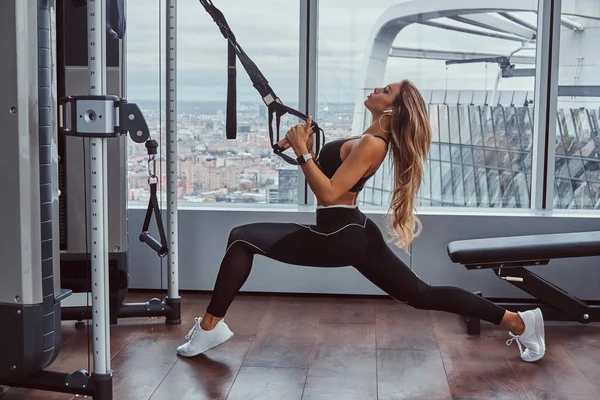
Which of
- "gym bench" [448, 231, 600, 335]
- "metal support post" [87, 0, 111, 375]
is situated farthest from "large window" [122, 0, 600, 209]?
"metal support post" [87, 0, 111, 375]

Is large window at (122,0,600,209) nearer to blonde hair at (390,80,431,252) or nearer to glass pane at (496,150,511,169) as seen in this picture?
glass pane at (496,150,511,169)

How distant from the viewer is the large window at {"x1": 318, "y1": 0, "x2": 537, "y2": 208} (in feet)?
14.1

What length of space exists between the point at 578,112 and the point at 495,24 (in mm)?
627

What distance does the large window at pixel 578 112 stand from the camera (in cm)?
424

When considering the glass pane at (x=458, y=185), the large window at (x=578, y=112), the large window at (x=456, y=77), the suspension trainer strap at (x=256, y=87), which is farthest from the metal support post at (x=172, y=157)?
the large window at (x=578, y=112)

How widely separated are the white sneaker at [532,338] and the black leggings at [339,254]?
22cm

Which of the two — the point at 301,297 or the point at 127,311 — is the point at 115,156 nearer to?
the point at 127,311

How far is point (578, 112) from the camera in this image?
4285 millimetres

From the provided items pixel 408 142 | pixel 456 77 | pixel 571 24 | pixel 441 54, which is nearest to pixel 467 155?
pixel 456 77

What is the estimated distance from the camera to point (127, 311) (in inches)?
142

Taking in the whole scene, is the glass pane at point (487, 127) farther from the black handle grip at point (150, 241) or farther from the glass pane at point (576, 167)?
the black handle grip at point (150, 241)

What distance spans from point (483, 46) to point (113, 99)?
2.53 m

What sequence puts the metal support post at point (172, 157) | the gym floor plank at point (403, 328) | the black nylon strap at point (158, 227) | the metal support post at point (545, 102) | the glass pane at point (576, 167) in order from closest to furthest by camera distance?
1. the black nylon strap at point (158, 227)
2. the gym floor plank at point (403, 328)
3. the metal support post at point (172, 157)
4. the metal support post at point (545, 102)
5. the glass pane at point (576, 167)

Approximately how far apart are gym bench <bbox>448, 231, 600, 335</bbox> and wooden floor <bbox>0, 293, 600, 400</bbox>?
4.0 inches
